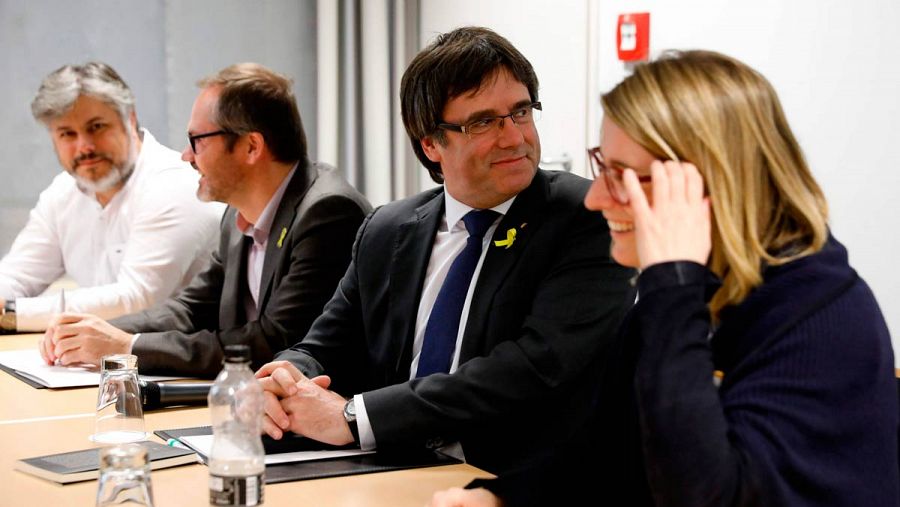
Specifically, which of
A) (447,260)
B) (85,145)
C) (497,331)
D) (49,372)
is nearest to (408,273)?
(447,260)

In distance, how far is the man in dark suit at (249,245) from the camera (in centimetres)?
276

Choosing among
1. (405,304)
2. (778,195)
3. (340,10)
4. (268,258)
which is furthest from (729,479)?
(340,10)

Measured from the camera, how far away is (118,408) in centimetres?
204

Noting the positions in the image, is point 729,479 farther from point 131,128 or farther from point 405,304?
point 131,128

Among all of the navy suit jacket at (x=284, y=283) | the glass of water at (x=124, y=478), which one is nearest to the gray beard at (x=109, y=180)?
the navy suit jacket at (x=284, y=283)

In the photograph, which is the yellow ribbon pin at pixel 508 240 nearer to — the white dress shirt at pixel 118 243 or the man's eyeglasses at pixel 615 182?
the man's eyeglasses at pixel 615 182

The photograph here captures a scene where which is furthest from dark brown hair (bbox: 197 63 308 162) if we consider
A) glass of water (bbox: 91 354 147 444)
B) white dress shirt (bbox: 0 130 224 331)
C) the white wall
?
the white wall

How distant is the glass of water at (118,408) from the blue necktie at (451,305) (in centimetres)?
60

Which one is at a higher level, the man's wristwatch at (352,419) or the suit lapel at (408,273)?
the suit lapel at (408,273)

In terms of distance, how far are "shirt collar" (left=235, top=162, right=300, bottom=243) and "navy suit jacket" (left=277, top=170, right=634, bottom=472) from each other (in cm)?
67

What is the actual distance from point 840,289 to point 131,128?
318cm

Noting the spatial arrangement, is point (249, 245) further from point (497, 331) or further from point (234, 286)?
point (497, 331)

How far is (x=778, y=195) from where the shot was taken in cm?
136

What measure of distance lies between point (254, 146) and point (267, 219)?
9.1 inches
